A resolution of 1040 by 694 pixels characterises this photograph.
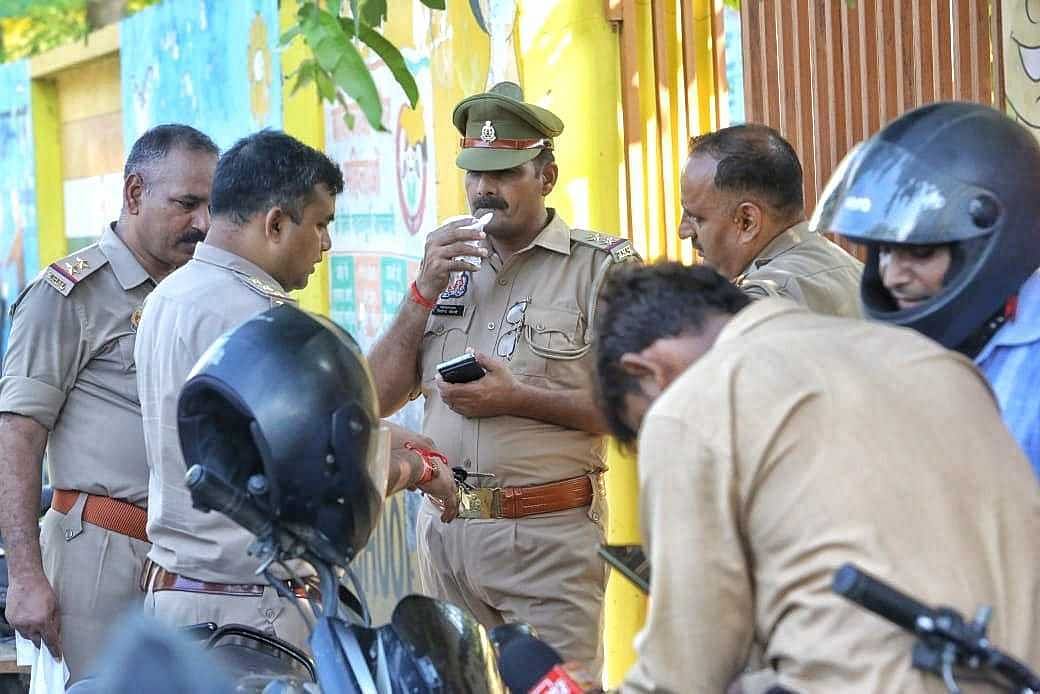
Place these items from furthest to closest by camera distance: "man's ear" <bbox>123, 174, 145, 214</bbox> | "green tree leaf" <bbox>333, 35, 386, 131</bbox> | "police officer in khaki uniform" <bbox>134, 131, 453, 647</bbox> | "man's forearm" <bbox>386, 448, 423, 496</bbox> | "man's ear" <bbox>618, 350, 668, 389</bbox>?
"man's ear" <bbox>123, 174, 145, 214</bbox> → "police officer in khaki uniform" <bbox>134, 131, 453, 647</bbox> → "man's forearm" <bbox>386, 448, 423, 496</bbox> → "green tree leaf" <bbox>333, 35, 386, 131</bbox> → "man's ear" <bbox>618, 350, 668, 389</bbox>

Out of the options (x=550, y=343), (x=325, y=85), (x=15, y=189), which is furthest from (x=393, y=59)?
(x=15, y=189)

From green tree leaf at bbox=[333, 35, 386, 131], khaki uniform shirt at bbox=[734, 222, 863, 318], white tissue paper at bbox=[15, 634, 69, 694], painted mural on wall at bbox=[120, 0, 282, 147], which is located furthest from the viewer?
painted mural on wall at bbox=[120, 0, 282, 147]

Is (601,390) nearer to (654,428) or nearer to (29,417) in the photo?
(654,428)

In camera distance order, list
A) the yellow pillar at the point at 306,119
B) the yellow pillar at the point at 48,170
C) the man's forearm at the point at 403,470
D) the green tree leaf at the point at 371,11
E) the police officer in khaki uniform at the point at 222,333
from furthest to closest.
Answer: the yellow pillar at the point at 48,170
the yellow pillar at the point at 306,119
the police officer in khaki uniform at the point at 222,333
the man's forearm at the point at 403,470
the green tree leaf at the point at 371,11

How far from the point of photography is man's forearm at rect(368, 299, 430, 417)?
4.55 metres

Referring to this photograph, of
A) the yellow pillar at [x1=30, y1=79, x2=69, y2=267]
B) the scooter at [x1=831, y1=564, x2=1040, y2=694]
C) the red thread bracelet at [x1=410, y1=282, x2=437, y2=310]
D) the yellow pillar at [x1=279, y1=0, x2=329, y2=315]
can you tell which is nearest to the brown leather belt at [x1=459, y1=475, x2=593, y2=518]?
the red thread bracelet at [x1=410, y1=282, x2=437, y2=310]

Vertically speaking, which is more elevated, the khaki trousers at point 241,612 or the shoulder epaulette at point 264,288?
the shoulder epaulette at point 264,288

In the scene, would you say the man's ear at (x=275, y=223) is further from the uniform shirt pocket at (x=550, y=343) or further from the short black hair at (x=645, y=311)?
the short black hair at (x=645, y=311)

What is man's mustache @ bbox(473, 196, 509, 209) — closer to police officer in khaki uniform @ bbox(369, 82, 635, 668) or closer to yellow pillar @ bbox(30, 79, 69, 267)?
police officer in khaki uniform @ bbox(369, 82, 635, 668)

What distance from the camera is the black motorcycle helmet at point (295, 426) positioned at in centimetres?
246

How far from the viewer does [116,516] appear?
4184 millimetres

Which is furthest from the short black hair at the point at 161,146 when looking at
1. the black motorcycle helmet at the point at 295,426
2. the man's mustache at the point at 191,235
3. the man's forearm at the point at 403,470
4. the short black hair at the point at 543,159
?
the black motorcycle helmet at the point at 295,426

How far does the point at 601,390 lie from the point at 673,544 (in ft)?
1.12

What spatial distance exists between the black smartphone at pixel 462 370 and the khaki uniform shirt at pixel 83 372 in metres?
0.85
